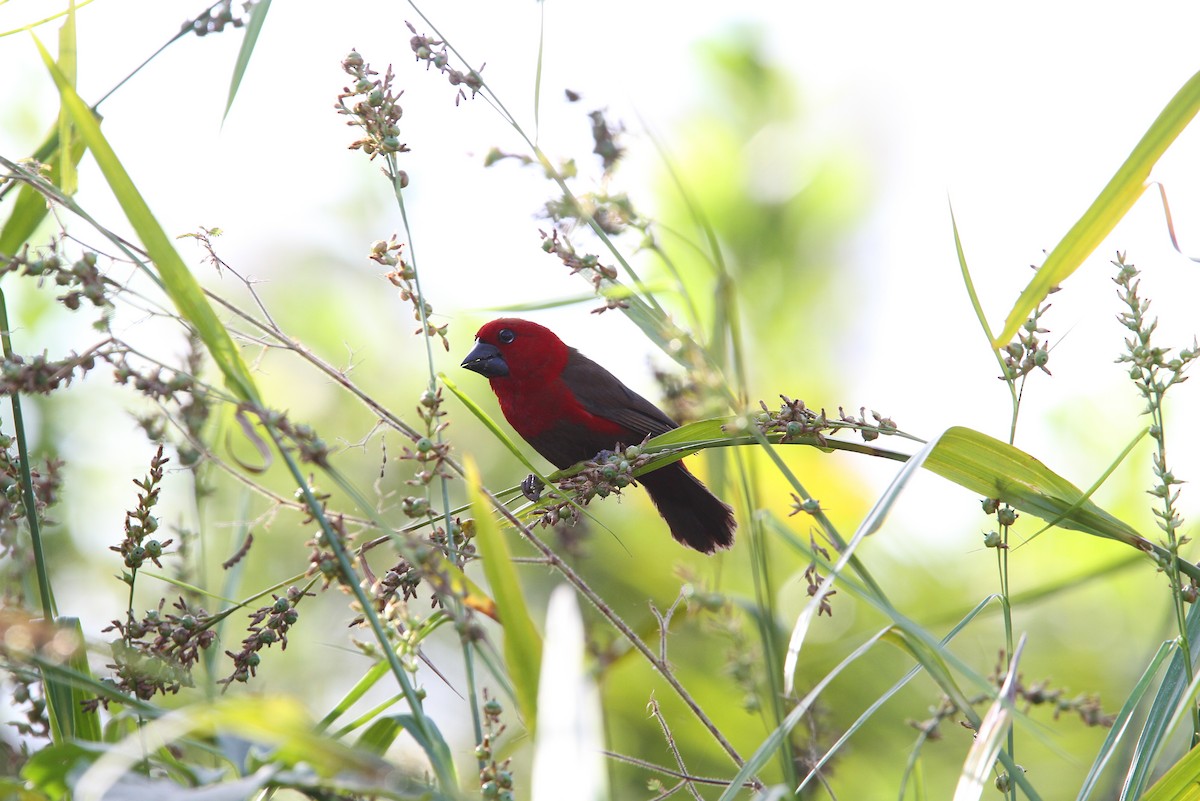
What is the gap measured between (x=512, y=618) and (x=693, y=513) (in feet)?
9.02

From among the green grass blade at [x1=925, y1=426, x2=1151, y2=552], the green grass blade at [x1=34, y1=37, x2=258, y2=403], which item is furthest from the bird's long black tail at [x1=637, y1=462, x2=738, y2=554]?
the green grass blade at [x1=34, y1=37, x2=258, y2=403]

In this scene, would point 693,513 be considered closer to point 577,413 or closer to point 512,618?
point 577,413

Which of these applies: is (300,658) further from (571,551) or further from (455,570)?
(455,570)

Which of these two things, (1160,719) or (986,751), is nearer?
(986,751)

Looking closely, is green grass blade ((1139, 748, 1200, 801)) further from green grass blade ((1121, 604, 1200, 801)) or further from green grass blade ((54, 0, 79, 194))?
green grass blade ((54, 0, 79, 194))

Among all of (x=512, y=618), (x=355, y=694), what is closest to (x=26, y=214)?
(x=355, y=694)

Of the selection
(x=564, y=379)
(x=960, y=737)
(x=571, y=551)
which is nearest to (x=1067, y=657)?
(x=960, y=737)

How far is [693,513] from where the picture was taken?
387 cm

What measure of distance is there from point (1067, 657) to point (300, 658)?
3942 millimetres

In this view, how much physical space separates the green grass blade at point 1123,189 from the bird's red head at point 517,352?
2710 mm

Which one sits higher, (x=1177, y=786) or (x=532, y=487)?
(x=532, y=487)

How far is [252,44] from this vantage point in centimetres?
168

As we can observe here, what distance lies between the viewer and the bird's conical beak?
4059 millimetres

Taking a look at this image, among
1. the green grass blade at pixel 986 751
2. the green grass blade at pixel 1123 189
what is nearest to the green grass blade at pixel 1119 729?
the green grass blade at pixel 986 751
